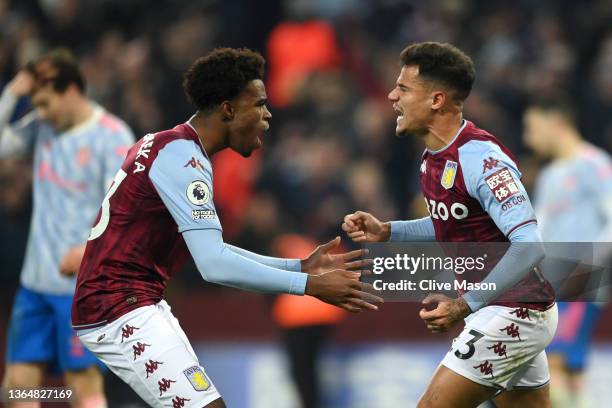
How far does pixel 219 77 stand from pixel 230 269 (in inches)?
37.7

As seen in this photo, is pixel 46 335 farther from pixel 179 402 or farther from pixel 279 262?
pixel 179 402

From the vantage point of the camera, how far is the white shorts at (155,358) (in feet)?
16.3

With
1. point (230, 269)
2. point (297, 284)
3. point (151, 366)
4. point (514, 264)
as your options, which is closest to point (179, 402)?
point (151, 366)

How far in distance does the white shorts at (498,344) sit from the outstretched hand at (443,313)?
0.80ft

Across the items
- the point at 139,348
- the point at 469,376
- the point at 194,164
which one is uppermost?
the point at 194,164

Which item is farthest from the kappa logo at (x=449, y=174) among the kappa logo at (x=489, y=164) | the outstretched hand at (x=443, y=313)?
the outstretched hand at (x=443, y=313)

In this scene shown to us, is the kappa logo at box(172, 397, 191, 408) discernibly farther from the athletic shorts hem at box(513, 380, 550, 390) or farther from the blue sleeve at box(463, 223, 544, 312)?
the athletic shorts hem at box(513, 380, 550, 390)

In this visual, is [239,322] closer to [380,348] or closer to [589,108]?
[380,348]

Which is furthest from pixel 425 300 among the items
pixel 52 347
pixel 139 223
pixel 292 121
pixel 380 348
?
pixel 292 121

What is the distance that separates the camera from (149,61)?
1183 centimetres

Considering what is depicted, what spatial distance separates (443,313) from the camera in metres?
5.05

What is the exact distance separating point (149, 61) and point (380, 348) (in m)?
4.08

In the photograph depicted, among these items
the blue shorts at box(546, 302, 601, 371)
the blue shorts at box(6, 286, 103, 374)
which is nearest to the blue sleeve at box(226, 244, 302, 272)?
the blue shorts at box(6, 286, 103, 374)

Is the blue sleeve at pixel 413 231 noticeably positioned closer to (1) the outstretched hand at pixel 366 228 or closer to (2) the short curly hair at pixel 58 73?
(1) the outstretched hand at pixel 366 228
